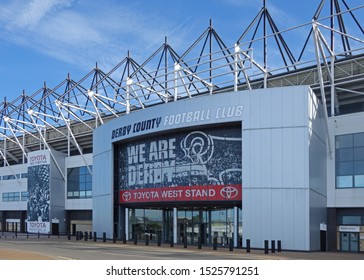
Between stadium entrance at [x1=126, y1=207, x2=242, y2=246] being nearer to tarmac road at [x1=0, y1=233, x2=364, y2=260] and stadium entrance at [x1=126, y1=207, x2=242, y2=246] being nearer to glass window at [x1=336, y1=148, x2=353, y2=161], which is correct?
tarmac road at [x1=0, y1=233, x2=364, y2=260]

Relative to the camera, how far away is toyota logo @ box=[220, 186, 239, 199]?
119 ft

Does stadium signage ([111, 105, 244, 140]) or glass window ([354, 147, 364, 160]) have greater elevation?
stadium signage ([111, 105, 244, 140])

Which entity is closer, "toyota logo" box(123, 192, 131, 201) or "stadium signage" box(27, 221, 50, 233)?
"toyota logo" box(123, 192, 131, 201)

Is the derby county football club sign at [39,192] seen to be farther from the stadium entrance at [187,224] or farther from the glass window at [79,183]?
the stadium entrance at [187,224]

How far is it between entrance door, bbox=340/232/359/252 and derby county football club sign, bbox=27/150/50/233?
113 feet

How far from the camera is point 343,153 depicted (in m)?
37.2

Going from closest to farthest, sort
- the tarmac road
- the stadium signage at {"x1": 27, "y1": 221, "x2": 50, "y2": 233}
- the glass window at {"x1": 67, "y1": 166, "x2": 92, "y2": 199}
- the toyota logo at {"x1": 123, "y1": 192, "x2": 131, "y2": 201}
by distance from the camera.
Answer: the tarmac road < the toyota logo at {"x1": 123, "y1": 192, "x2": 131, "y2": 201} < the glass window at {"x1": 67, "y1": 166, "x2": 92, "y2": 199} < the stadium signage at {"x1": 27, "y1": 221, "x2": 50, "y2": 233}

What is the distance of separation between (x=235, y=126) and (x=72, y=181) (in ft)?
98.9

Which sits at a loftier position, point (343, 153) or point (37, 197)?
point (343, 153)

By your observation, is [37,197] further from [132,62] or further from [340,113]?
[340,113]

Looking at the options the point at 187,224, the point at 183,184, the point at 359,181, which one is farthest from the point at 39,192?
the point at 359,181

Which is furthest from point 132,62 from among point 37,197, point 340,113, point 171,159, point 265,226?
point 265,226

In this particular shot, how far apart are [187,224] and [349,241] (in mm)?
11995

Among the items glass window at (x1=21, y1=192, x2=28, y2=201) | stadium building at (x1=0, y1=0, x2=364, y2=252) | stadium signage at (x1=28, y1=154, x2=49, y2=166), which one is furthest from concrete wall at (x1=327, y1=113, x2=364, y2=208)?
glass window at (x1=21, y1=192, x2=28, y2=201)
